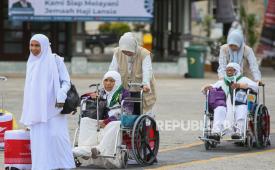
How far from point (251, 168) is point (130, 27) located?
46608mm

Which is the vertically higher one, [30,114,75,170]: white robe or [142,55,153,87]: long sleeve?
[142,55,153,87]: long sleeve

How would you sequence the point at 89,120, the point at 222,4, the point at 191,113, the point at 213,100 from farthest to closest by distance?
the point at 222,4
the point at 191,113
the point at 213,100
the point at 89,120

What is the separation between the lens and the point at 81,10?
30359 mm

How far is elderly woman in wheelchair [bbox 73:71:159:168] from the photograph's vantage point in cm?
1119

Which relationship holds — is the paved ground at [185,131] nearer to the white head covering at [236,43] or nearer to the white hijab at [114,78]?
the white hijab at [114,78]

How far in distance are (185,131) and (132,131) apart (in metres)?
4.91

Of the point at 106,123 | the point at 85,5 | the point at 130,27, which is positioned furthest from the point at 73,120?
the point at 130,27

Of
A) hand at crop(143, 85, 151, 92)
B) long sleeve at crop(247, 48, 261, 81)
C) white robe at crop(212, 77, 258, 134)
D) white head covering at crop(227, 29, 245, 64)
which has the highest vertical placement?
white head covering at crop(227, 29, 245, 64)

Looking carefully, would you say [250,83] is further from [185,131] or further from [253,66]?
[185,131]

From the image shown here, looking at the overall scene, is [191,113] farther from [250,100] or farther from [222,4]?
[222,4]

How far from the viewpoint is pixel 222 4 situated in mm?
35750

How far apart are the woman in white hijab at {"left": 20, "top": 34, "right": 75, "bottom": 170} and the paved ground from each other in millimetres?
1842

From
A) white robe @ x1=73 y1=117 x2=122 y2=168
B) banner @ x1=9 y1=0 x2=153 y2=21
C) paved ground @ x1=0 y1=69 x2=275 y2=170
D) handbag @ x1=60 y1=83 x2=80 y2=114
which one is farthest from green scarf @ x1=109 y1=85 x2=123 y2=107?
banner @ x1=9 y1=0 x2=153 y2=21

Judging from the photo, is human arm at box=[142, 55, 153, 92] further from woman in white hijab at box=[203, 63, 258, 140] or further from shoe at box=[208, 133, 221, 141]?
shoe at box=[208, 133, 221, 141]
